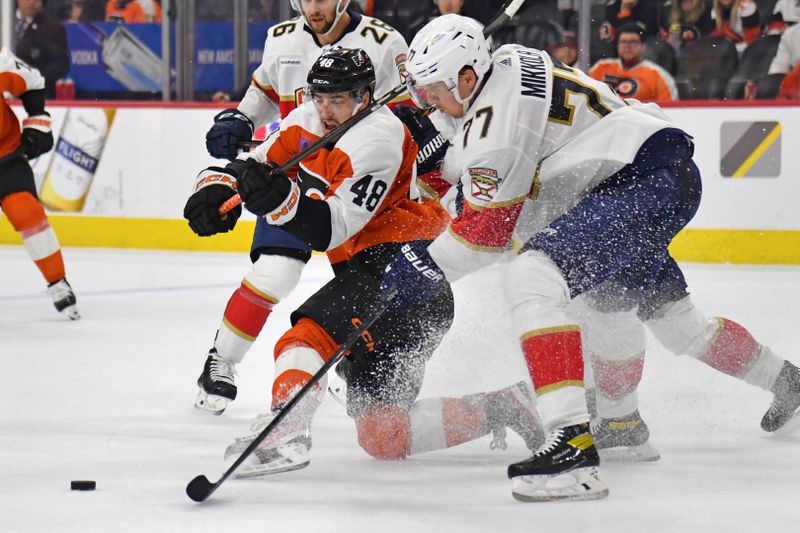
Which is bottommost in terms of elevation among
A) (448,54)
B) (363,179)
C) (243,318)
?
(243,318)

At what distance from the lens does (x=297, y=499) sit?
236cm

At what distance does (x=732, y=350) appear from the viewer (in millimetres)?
2855

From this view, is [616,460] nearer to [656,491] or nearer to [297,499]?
[656,491]

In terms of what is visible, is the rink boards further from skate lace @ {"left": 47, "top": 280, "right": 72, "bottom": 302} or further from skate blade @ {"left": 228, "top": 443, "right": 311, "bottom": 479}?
skate blade @ {"left": 228, "top": 443, "right": 311, "bottom": 479}

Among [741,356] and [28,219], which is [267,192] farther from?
[28,219]

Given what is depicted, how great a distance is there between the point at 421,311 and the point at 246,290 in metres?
0.70

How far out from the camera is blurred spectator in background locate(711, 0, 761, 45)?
6.93 meters

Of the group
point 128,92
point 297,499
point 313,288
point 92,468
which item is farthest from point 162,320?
point 128,92

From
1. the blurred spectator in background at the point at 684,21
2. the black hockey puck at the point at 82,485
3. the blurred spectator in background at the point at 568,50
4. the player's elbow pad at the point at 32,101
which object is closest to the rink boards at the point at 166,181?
the blurred spectator in background at the point at 684,21

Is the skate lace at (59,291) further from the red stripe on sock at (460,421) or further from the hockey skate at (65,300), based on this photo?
the red stripe on sock at (460,421)

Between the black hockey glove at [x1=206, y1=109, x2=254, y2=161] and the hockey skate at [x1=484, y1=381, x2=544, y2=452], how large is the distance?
46.3 inches

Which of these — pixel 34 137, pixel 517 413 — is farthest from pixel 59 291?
pixel 517 413

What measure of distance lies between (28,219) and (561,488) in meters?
3.36

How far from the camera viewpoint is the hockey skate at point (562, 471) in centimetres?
231
